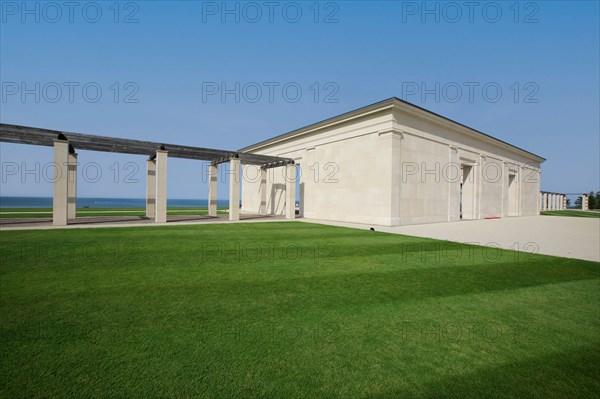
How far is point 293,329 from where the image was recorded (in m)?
3.98

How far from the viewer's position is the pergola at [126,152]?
51.7 feet

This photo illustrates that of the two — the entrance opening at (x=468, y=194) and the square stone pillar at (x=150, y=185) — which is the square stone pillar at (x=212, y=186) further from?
the entrance opening at (x=468, y=194)

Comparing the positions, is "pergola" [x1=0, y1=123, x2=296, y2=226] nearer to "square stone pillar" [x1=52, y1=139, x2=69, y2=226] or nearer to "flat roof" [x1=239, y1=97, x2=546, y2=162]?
"square stone pillar" [x1=52, y1=139, x2=69, y2=226]

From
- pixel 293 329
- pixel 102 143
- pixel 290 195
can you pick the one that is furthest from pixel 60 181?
pixel 293 329

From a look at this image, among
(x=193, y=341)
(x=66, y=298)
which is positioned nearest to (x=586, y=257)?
(x=193, y=341)

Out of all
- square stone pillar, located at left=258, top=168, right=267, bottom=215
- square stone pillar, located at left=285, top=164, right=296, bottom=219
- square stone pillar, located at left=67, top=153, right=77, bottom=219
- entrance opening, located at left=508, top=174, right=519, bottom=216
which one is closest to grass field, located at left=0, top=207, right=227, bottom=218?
square stone pillar, located at left=67, top=153, right=77, bottom=219

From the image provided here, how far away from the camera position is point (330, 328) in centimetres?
405

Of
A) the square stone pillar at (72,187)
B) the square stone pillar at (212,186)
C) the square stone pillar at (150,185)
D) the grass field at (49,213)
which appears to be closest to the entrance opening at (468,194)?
the square stone pillar at (212,186)

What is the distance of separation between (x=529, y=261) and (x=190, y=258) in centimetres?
1060

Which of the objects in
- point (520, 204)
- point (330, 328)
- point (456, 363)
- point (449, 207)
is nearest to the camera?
point (456, 363)

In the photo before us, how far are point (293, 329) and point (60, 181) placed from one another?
59.5ft

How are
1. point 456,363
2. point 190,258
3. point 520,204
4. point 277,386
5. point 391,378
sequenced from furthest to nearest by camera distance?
point 520,204 < point 190,258 < point 456,363 < point 391,378 < point 277,386

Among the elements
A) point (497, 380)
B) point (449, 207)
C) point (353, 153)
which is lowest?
point (497, 380)

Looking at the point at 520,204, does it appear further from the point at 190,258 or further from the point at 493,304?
the point at 190,258
